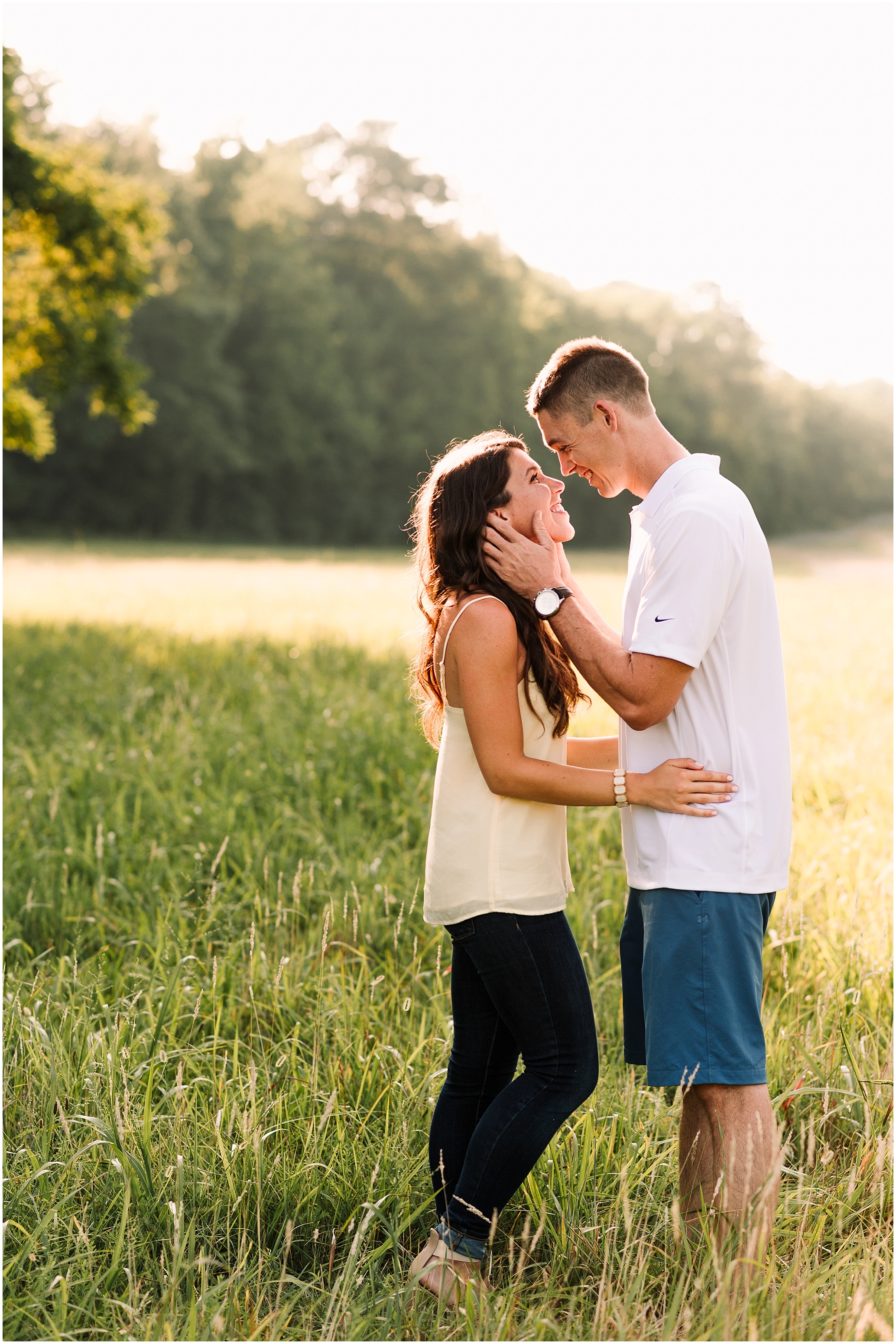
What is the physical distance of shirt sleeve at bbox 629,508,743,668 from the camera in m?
2.61

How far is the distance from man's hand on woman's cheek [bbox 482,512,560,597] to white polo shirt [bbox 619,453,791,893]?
0.24m

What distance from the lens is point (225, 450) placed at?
54406 mm

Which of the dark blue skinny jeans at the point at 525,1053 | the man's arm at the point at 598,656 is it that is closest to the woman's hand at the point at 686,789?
the man's arm at the point at 598,656

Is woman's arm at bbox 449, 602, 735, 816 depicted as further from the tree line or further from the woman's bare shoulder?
the tree line

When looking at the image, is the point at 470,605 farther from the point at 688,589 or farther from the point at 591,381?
the point at 591,381

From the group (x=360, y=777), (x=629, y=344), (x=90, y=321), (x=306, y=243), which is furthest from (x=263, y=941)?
(x=629, y=344)

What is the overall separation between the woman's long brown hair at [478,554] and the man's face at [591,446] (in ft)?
0.66

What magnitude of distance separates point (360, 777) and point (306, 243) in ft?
209

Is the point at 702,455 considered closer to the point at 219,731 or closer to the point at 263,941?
the point at 263,941

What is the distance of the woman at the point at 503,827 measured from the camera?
8.69ft

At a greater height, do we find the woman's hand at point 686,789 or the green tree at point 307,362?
the green tree at point 307,362

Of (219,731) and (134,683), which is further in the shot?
(134,683)

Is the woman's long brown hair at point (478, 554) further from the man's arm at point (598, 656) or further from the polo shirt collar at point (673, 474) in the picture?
the polo shirt collar at point (673, 474)

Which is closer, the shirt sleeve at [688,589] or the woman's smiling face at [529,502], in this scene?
the shirt sleeve at [688,589]
